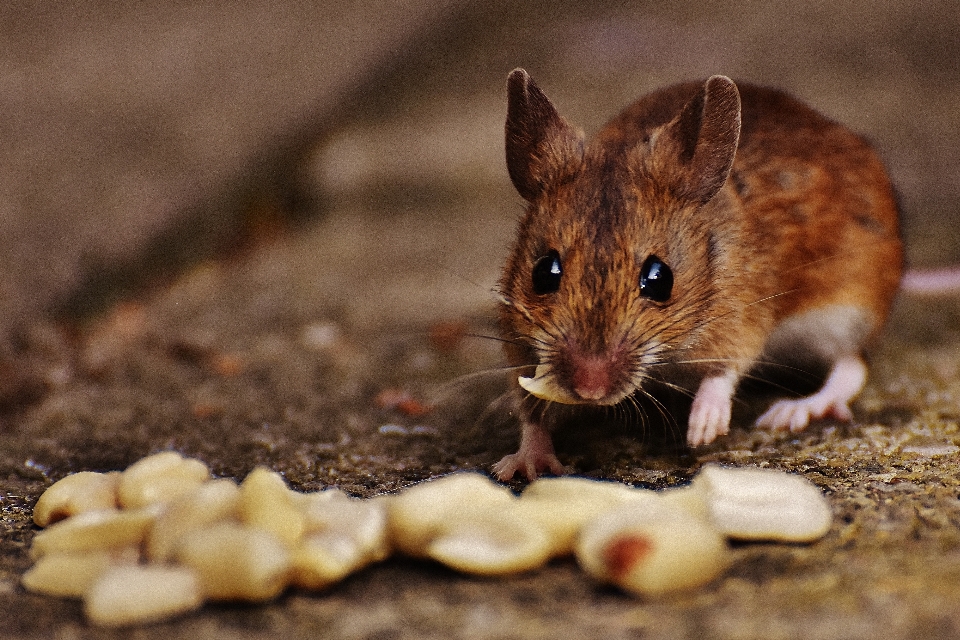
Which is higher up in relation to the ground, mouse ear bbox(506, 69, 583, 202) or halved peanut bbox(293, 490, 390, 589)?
mouse ear bbox(506, 69, 583, 202)

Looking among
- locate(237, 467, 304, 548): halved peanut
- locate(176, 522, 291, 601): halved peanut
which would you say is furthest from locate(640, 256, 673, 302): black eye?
locate(176, 522, 291, 601): halved peanut

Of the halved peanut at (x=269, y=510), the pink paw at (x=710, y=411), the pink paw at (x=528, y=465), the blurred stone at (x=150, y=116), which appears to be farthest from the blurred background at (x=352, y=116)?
the halved peanut at (x=269, y=510)

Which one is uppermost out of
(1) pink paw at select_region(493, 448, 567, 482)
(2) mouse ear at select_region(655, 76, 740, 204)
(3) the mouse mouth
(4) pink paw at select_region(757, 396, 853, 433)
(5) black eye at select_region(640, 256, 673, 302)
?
(2) mouse ear at select_region(655, 76, 740, 204)

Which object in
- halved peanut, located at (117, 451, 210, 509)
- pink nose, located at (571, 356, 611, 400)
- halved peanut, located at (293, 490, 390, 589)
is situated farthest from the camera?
pink nose, located at (571, 356, 611, 400)

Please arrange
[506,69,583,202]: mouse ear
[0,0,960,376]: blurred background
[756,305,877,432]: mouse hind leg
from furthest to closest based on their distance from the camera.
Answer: [0,0,960,376]: blurred background < [756,305,877,432]: mouse hind leg < [506,69,583,202]: mouse ear

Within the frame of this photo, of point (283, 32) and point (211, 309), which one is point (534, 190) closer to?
point (211, 309)

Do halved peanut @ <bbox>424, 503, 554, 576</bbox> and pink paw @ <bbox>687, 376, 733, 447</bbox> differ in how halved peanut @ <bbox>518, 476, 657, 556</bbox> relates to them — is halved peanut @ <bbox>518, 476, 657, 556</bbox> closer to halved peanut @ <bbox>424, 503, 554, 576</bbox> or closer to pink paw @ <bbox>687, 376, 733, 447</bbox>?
halved peanut @ <bbox>424, 503, 554, 576</bbox>

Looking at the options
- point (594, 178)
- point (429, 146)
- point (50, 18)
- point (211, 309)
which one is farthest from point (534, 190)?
point (50, 18)
